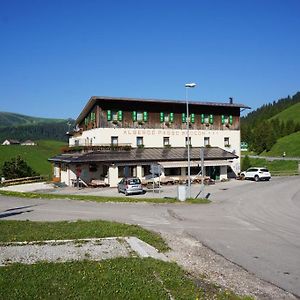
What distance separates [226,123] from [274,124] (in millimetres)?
108589

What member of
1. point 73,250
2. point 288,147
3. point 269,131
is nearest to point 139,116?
point 73,250

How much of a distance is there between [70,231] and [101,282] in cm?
768

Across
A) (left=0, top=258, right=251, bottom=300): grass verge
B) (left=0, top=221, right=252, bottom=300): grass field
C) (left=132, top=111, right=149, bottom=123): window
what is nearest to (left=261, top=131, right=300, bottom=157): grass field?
(left=132, top=111, right=149, bottom=123): window

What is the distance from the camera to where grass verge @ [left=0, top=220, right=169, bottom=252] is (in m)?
15.9

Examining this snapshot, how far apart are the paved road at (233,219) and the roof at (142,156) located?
10.7 meters

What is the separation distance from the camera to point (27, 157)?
97375mm

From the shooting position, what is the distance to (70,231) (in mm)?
17422

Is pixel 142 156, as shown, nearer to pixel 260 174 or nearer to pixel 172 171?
pixel 172 171

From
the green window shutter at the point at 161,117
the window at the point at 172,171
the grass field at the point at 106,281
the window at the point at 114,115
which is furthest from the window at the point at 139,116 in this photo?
the grass field at the point at 106,281

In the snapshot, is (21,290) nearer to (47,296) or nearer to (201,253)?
(47,296)

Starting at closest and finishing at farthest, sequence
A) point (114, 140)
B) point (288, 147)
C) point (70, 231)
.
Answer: point (70, 231)
point (114, 140)
point (288, 147)

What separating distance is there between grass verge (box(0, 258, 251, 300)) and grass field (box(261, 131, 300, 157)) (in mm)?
108915

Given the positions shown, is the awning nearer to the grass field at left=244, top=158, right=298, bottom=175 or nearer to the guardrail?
the guardrail

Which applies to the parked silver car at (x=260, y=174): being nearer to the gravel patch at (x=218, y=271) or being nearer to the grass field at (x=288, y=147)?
the gravel patch at (x=218, y=271)
